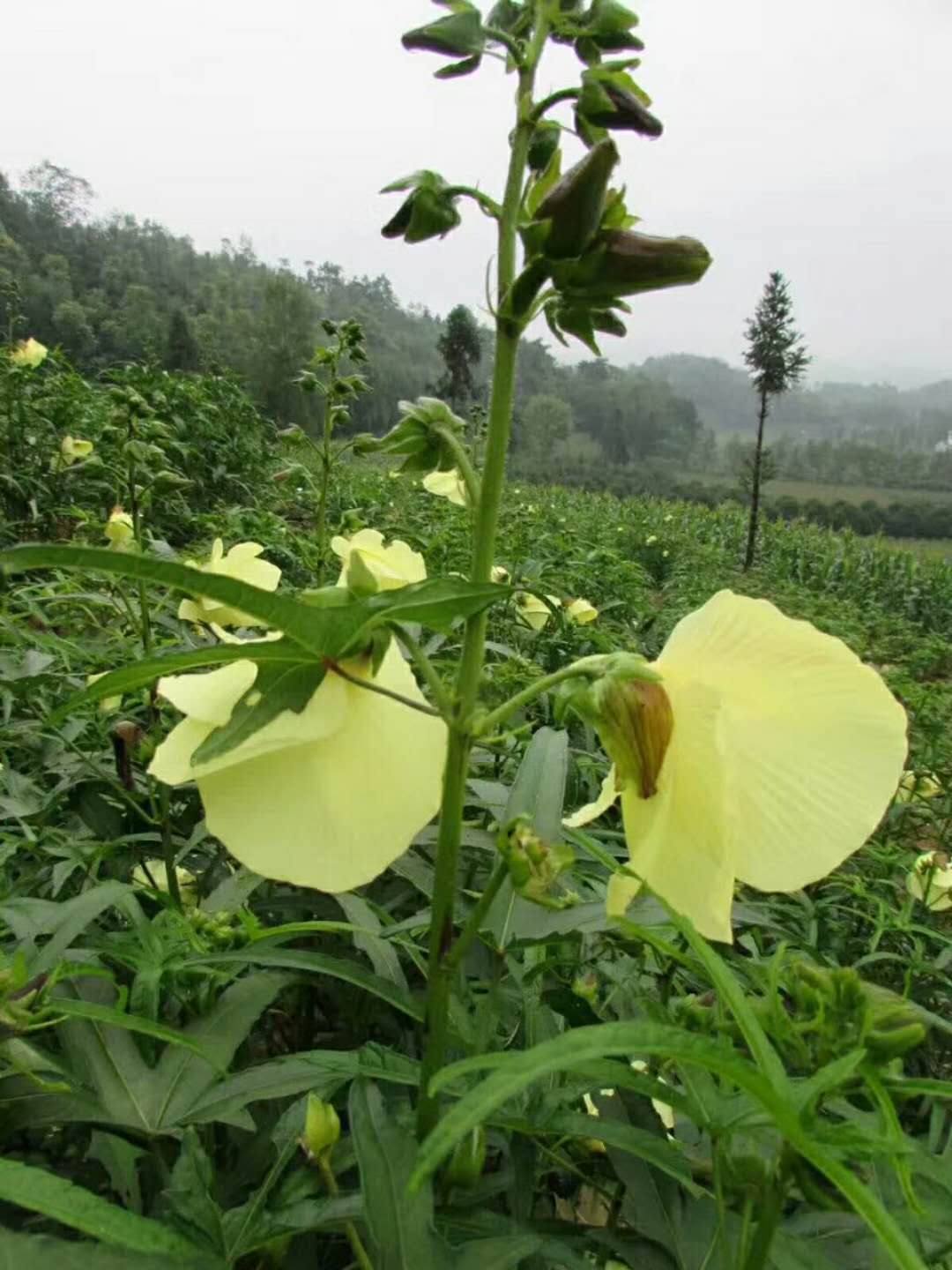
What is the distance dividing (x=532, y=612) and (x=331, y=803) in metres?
1.90

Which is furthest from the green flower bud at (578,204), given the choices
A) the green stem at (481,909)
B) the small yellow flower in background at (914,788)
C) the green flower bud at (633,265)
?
the small yellow flower in background at (914,788)

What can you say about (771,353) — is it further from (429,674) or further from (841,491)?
(841,491)

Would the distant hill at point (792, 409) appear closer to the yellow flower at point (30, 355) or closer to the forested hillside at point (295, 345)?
the forested hillside at point (295, 345)

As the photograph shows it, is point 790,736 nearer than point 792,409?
Yes

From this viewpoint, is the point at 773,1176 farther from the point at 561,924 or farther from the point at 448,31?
the point at 448,31

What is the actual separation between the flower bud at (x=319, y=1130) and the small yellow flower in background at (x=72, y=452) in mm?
3495

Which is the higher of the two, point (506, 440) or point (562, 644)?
point (506, 440)

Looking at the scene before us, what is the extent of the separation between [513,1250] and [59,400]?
4.78m

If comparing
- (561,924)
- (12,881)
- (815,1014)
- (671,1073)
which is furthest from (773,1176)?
(12,881)

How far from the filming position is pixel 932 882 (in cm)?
175

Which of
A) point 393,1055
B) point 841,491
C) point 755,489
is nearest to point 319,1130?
point 393,1055

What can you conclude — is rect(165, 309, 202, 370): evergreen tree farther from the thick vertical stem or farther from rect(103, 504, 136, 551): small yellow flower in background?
rect(103, 504, 136, 551): small yellow flower in background

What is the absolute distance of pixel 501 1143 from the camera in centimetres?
68

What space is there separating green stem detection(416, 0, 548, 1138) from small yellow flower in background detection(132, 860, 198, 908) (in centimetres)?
53
